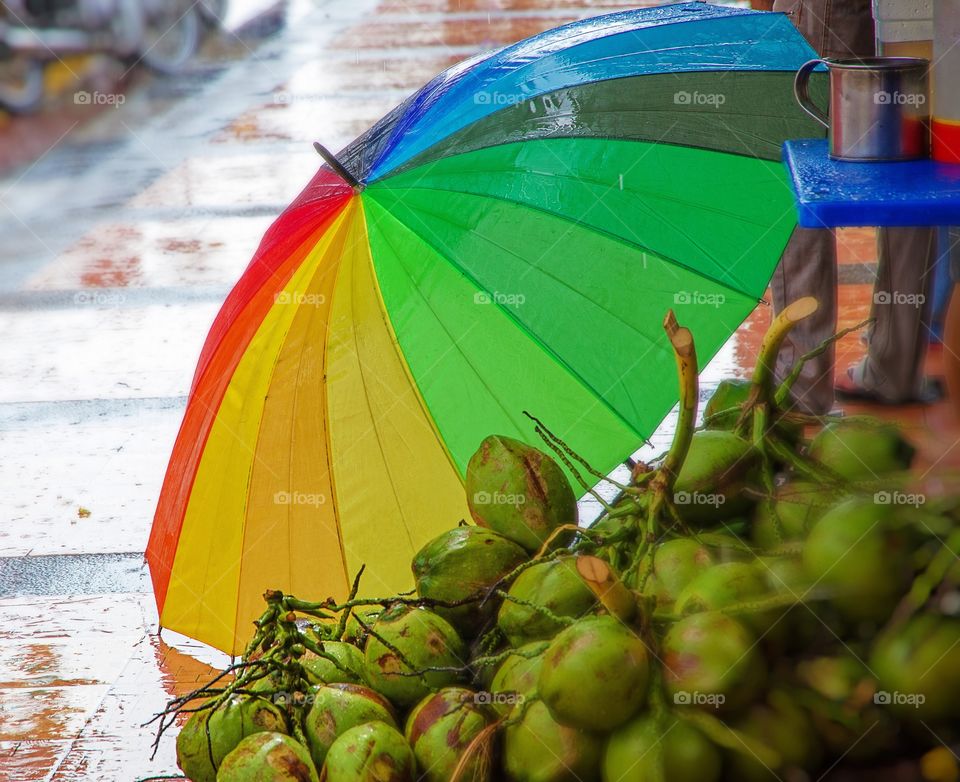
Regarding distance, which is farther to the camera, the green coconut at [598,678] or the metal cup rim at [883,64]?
the metal cup rim at [883,64]

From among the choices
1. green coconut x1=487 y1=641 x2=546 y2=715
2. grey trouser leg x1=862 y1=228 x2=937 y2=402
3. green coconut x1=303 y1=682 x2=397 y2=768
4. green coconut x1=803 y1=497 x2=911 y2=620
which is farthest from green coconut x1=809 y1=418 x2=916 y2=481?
grey trouser leg x1=862 y1=228 x2=937 y2=402

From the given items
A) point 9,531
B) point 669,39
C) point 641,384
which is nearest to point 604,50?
point 669,39

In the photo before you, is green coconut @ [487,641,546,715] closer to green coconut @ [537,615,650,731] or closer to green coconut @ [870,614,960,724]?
green coconut @ [537,615,650,731]

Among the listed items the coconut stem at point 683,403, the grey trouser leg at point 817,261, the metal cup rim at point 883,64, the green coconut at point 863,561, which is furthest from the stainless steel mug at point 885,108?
the grey trouser leg at point 817,261

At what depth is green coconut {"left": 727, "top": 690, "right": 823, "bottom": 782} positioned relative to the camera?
4.00ft

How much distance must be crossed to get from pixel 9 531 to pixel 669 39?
2.41 metres

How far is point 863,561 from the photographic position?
1224 millimetres

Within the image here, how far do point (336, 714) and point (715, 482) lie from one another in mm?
563

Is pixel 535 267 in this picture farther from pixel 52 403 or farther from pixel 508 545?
pixel 52 403

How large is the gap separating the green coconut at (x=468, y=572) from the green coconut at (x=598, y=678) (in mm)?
369

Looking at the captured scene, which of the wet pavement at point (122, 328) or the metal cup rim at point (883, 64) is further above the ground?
the metal cup rim at point (883, 64)

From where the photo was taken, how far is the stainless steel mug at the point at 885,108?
157cm

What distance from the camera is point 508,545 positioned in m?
1.69

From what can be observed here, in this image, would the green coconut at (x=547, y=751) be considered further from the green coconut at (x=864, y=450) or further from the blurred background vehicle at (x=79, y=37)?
the blurred background vehicle at (x=79, y=37)
